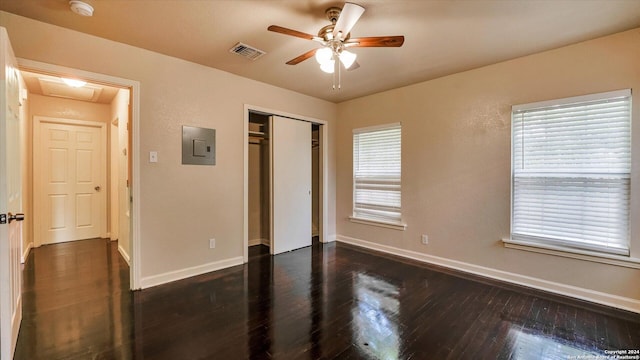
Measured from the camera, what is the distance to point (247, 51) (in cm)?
293

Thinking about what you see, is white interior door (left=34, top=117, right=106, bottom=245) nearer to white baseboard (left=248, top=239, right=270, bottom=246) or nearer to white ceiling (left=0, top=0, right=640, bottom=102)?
white baseboard (left=248, top=239, right=270, bottom=246)

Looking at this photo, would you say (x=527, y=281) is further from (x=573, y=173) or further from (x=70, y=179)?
(x=70, y=179)

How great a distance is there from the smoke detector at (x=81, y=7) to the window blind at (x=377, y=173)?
3.53 m

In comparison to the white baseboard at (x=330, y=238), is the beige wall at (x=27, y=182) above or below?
above

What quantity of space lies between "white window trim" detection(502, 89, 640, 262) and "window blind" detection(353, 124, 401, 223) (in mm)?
1478

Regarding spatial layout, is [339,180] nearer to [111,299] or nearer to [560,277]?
[560,277]

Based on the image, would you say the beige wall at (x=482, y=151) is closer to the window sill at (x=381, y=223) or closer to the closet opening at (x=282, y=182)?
the window sill at (x=381, y=223)

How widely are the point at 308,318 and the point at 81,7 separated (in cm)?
301

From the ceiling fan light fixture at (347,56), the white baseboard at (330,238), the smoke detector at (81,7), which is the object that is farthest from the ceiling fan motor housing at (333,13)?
the white baseboard at (330,238)

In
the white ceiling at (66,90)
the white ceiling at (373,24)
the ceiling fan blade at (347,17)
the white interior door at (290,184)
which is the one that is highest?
the white ceiling at (66,90)

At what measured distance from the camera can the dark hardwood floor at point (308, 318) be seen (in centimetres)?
194

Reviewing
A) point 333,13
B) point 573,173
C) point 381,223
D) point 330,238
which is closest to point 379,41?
point 333,13

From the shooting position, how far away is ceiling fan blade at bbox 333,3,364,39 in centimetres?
189

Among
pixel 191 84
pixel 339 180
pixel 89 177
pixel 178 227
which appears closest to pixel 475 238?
pixel 339 180
